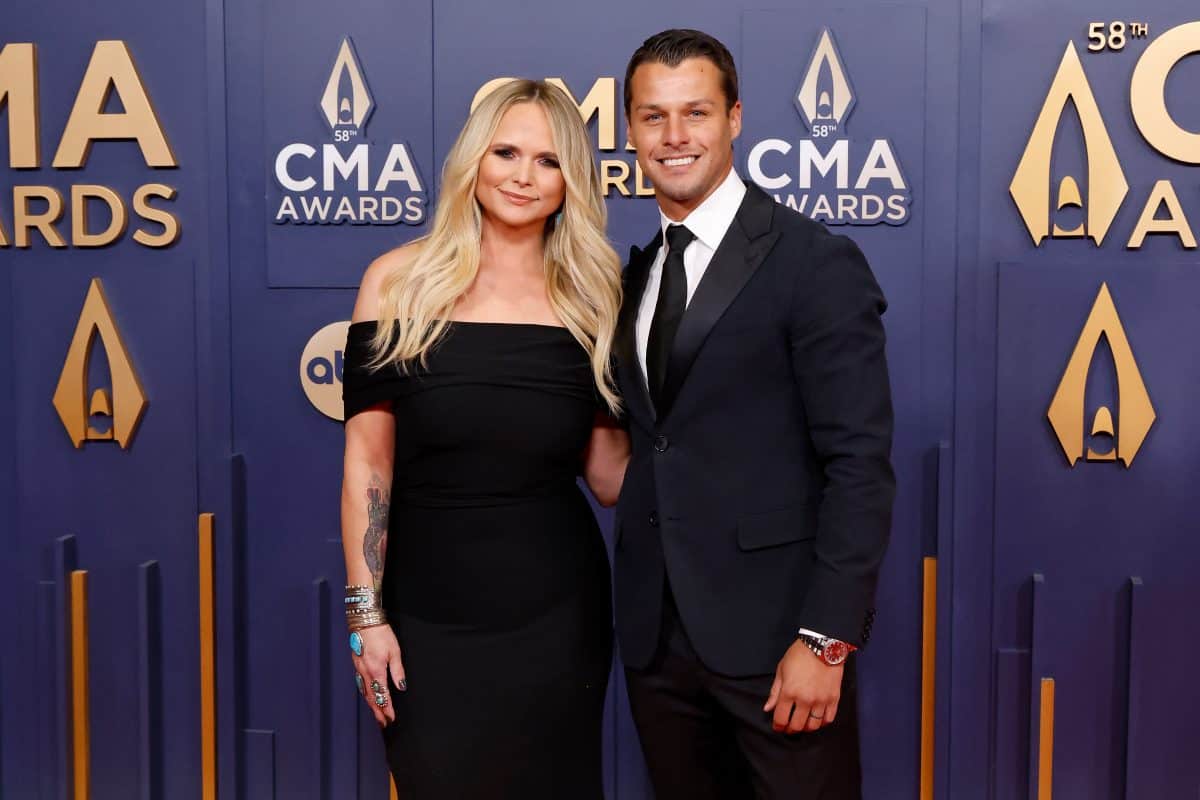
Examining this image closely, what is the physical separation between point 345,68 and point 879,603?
1.65 m

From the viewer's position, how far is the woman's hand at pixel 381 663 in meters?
1.69

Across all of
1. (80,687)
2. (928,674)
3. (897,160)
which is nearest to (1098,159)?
(897,160)

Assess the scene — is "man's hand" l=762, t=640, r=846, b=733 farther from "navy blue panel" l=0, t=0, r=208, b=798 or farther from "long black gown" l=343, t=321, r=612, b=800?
"navy blue panel" l=0, t=0, r=208, b=798

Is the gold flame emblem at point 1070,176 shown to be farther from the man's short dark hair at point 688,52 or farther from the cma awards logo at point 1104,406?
the man's short dark hair at point 688,52

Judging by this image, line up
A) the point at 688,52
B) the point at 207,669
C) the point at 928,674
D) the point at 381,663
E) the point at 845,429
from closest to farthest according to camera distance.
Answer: the point at 845,429
the point at 688,52
the point at 381,663
the point at 928,674
the point at 207,669

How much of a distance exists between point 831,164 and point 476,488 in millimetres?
1107

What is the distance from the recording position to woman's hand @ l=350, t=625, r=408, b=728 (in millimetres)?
1691

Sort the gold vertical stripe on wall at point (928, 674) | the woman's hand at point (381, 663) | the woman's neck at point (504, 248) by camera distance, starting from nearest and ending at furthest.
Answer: the woman's hand at point (381, 663) < the woman's neck at point (504, 248) < the gold vertical stripe on wall at point (928, 674)

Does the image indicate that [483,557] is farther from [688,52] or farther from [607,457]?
[688,52]

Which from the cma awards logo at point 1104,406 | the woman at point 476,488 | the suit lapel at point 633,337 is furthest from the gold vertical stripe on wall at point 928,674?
the suit lapel at point 633,337

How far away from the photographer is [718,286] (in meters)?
1.50

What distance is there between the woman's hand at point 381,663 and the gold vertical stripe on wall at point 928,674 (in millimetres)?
1195

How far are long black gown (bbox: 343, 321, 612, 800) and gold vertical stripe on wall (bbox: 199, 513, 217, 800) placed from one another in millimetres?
934

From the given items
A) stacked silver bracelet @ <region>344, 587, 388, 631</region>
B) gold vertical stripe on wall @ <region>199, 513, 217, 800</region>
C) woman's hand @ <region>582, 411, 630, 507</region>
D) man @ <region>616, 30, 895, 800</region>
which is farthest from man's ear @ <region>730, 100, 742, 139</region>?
Result: gold vertical stripe on wall @ <region>199, 513, 217, 800</region>
